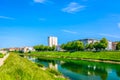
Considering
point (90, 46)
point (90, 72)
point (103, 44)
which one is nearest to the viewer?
point (90, 72)

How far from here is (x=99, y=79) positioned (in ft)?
119

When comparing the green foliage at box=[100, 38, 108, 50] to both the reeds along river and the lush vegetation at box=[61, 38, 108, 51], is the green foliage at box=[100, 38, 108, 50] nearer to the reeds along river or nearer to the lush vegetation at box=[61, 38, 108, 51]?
the lush vegetation at box=[61, 38, 108, 51]

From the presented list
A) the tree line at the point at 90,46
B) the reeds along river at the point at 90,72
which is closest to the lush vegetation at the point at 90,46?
the tree line at the point at 90,46

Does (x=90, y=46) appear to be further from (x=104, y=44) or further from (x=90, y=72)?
(x=90, y=72)

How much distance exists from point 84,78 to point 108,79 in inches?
163

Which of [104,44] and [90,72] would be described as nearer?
[90,72]

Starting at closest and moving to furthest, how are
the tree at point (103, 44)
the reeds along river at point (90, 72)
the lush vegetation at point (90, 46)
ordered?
the reeds along river at point (90, 72), the tree at point (103, 44), the lush vegetation at point (90, 46)

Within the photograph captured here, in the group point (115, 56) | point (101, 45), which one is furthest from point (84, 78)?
point (101, 45)

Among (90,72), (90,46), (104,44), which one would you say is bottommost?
(90,72)

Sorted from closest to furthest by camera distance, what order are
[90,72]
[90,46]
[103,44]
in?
[90,72] < [103,44] < [90,46]

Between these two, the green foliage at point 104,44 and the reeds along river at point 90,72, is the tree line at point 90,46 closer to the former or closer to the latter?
the green foliage at point 104,44

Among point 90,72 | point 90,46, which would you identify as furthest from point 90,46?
point 90,72

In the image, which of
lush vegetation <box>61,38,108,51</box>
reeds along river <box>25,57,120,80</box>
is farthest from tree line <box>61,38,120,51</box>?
reeds along river <box>25,57,120,80</box>

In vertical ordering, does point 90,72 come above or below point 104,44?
below
